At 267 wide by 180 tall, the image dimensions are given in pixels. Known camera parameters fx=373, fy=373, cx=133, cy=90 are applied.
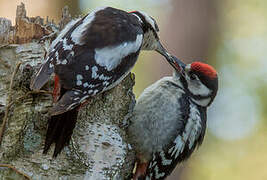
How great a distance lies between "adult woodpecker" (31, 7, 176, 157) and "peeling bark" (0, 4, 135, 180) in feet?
0.29

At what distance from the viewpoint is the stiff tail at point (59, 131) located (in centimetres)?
219

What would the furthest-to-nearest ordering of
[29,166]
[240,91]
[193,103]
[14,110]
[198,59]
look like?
[240,91]
[198,59]
[193,103]
[14,110]
[29,166]

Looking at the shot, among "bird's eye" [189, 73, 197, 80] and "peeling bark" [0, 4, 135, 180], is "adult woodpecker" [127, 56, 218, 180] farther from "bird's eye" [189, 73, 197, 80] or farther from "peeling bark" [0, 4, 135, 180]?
"peeling bark" [0, 4, 135, 180]

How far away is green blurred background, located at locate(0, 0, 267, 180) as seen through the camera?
507 cm

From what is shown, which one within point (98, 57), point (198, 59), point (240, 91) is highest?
point (98, 57)

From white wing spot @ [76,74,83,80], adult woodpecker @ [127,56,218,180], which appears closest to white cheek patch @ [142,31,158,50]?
adult woodpecker @ [127,56,218,180]

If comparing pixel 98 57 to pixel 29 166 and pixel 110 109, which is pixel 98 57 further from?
pixel 29 166

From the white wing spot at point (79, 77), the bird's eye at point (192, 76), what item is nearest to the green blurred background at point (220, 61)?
the bird's eye at point (192, 76)

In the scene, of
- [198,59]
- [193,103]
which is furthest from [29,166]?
[198,59]

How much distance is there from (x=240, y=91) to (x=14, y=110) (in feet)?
19.9

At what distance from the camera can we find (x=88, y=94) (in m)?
2.25

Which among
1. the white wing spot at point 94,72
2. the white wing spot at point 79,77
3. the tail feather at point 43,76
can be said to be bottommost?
the white wing spot at point 94,72

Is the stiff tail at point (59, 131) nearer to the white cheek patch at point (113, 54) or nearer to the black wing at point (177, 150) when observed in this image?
the white cheek patch at point (113, 54)

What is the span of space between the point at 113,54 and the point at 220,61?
13.8 ft
